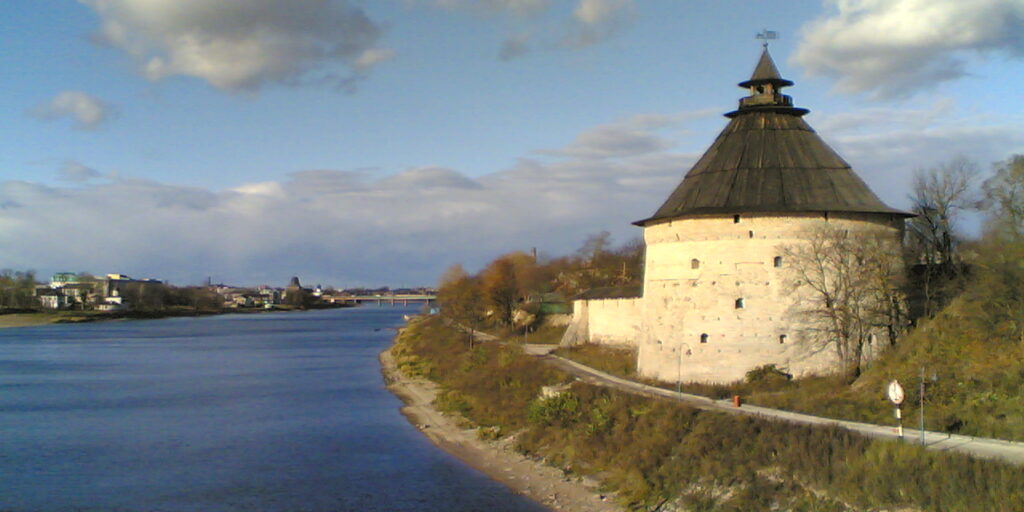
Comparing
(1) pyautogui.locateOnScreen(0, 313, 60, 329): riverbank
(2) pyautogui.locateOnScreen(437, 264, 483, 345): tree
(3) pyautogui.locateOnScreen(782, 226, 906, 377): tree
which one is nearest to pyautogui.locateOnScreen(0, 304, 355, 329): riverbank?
(1) pyautogui.locateOnScreen(0, 313, 60, 329): riverbank

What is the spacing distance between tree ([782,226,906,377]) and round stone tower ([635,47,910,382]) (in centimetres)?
32

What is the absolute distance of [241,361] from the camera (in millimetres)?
58031

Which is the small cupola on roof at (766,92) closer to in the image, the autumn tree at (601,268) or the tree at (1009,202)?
the tree at (1009,202)

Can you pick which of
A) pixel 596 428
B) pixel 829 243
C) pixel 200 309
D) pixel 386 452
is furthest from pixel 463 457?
pixel 200 309

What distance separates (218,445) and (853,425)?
60.7 feet

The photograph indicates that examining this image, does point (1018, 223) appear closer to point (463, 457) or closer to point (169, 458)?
point (463, 457)

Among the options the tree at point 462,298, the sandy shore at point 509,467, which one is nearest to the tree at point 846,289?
the sandy shore at point 509,467

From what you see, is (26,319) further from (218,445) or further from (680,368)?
(680,368)

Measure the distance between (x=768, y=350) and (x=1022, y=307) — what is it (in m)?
7.27

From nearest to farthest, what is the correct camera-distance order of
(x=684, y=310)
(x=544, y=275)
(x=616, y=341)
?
(x=684, y=310) < (x=616, y=341) < (x=544, y=275)

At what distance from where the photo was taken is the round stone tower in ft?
86.1

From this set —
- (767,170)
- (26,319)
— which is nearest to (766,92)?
(767,170)

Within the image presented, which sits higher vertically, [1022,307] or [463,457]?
[1022,307]

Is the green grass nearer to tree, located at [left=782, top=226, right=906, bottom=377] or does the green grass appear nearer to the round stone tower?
the round stone tower
